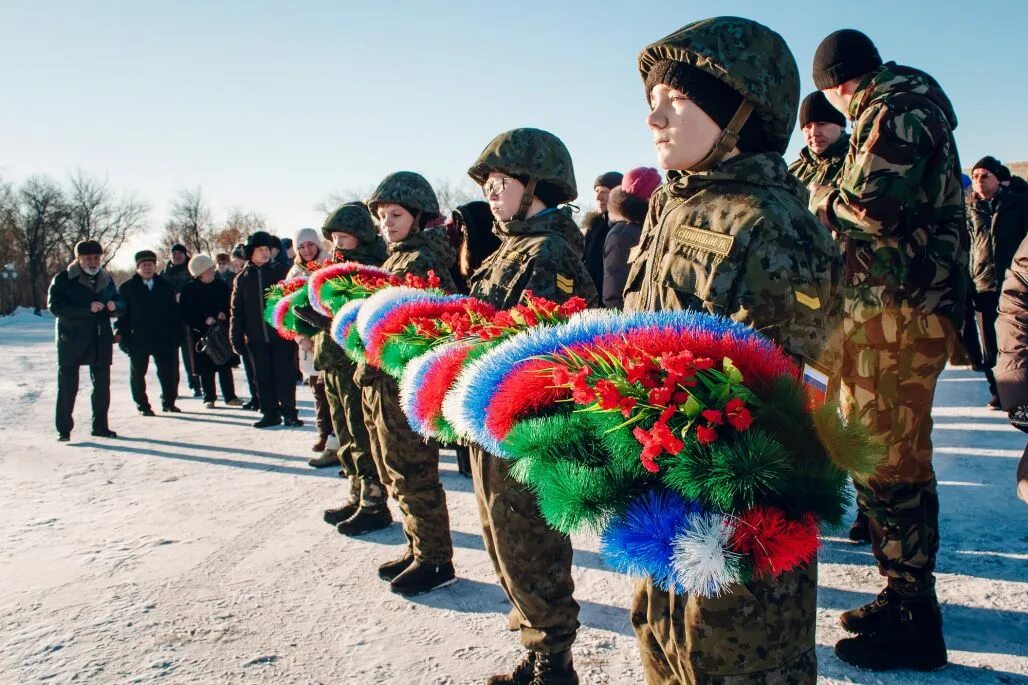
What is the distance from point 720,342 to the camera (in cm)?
142

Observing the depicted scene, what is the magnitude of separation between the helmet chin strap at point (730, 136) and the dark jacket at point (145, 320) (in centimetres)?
988

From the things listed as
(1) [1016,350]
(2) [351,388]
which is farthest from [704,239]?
(2) [351,388]

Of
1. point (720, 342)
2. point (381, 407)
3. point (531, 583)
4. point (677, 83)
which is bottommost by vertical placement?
point (531, 583)

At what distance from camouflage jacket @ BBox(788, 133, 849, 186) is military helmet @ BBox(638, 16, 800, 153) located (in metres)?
2.14

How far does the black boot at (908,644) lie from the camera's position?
9.20 ft

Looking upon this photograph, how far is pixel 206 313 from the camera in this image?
10.4m

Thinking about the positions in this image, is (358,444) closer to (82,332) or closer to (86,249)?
(82,332)

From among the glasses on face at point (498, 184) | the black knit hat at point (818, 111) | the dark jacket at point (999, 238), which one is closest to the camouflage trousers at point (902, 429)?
the glasses on face at point (498, 184)

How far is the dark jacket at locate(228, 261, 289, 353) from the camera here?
29.1ft

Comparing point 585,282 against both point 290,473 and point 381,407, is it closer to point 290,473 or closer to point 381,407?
point 381,407

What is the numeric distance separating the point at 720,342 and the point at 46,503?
20.4 feet

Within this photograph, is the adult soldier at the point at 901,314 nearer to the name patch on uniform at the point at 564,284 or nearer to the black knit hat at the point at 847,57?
the black knit hat at the point at 847,57

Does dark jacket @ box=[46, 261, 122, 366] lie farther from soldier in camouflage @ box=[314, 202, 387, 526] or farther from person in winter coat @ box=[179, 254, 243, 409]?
soldier in camouflage @ box=[314, 202, 387, 526]

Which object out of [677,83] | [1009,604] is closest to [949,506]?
[1009,604]
